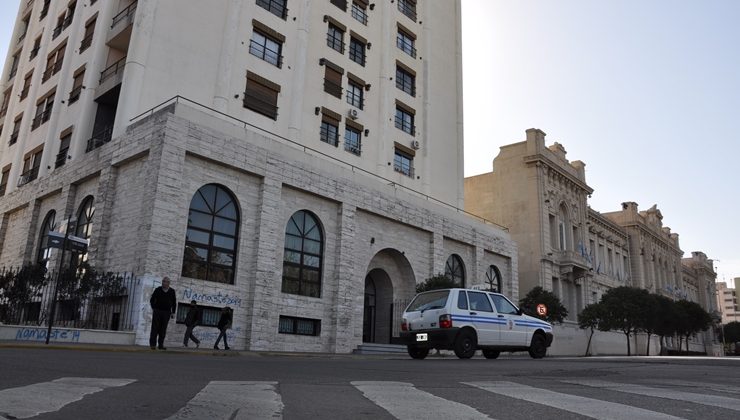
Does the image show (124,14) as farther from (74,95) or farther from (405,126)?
(405,126)

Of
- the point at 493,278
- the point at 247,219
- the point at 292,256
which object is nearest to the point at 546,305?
the point at 493,278

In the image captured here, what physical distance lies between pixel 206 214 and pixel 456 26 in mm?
24568

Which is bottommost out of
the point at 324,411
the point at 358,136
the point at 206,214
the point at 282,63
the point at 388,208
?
the point at 324,411

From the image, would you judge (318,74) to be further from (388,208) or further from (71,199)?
(71,199)

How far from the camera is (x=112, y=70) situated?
2455cm

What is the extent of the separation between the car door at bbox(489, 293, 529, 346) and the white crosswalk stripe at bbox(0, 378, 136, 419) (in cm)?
1113

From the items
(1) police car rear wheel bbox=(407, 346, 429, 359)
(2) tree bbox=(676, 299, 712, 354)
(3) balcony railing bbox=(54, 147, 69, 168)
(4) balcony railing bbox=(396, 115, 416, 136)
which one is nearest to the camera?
(1) police car rear wheel bbox=(407, 346, 429, 359)

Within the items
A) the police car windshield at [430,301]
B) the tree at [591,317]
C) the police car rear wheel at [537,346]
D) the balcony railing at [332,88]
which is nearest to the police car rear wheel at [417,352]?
the police car windshield at [430,301]

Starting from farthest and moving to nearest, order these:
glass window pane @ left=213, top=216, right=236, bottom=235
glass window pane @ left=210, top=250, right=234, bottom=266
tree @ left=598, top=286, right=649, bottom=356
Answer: tree @ left=598, top=286, right=649, bottom=356
glass window pane @ left=213, top=216, right=236, bottom=235
glass window pane @ left=210, top=250, right=234, bottom=266

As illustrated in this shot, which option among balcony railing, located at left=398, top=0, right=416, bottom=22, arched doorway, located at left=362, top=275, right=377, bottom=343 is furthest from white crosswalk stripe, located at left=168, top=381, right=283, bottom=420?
balcony railing, located at left=398, top=0, right=416, bottom=22

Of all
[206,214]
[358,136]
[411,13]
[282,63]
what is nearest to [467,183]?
[411,13]

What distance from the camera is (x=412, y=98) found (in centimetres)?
3297

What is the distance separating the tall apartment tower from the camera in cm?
1995

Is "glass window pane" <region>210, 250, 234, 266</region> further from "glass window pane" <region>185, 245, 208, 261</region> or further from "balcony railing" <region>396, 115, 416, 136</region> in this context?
"balcony railing" <region>396, 115, 416, 136</region>
